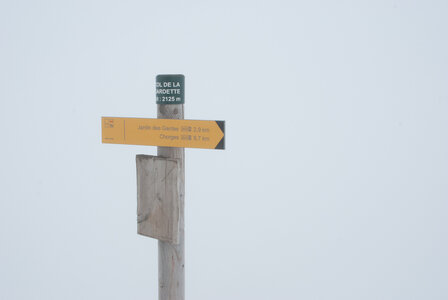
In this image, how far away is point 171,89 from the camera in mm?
3818

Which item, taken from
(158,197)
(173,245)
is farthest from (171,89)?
(173,245)

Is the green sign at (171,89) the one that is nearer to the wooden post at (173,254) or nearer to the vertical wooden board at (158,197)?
the wooden post at (173,254)

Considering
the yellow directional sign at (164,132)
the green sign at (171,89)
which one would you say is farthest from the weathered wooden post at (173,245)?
the yellow directional sign at (164,132)

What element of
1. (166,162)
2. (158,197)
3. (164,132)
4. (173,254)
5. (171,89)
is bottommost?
(173,254)

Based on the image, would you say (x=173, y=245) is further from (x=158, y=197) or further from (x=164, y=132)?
(x=164, y=132)

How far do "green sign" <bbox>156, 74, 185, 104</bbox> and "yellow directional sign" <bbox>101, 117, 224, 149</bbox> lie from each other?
18 cm

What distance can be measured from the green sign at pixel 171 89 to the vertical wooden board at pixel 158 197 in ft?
1.49

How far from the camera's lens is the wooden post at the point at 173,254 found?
383 centimetres

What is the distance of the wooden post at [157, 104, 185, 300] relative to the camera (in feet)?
12.6

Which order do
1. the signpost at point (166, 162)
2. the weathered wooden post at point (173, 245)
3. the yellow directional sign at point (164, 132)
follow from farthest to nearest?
1. the weathered wooden post at point (173, 245)
2. the signpost at point (166, 162)
3. the yellow directional sign at point (164, 132)

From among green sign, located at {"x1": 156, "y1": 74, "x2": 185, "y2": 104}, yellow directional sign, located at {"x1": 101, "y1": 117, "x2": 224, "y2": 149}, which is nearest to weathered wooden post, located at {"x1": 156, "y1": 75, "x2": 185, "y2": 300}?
green sign, located at {"x1": 156, "y1": 74, "x2": 185, "y2": 104}

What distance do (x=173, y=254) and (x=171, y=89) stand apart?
130 cm

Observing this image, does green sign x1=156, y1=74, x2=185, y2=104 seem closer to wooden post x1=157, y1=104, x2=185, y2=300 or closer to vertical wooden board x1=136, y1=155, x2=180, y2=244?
wooden post x1=157, y1=104, x2=185, y2=300

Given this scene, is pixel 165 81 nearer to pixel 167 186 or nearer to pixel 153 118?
pixel 153 118
